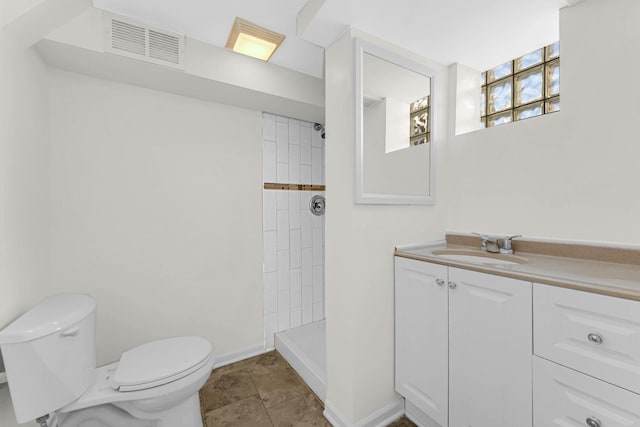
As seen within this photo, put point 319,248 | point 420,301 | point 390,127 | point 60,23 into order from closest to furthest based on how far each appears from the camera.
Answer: point 60,23, point 420,301, point 390,127, point 319,248

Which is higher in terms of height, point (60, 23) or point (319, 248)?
point (60, 23)

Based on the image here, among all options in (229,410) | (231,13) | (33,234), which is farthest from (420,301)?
(33,234)

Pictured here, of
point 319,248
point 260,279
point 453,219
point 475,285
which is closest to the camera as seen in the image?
point 475,285

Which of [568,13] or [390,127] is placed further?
[390,127]

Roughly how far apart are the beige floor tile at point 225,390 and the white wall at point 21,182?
2.79 feet

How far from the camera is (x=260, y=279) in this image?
220 centimetres

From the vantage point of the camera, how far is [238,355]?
2076 mm

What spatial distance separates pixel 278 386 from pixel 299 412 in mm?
279

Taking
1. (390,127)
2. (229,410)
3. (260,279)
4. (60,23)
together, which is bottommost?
(229,410)

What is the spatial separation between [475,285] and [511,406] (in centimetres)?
45

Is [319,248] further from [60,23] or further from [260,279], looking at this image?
[60,23]

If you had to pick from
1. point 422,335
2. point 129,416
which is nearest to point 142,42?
point 129,416

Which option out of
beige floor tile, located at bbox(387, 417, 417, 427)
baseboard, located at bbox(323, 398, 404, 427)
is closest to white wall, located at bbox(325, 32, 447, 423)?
baseboard, located at bbox(323, 398, 404, 427)

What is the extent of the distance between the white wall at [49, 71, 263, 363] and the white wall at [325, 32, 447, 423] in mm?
898
